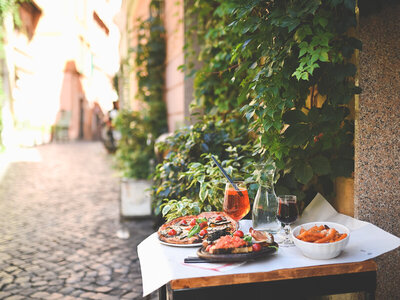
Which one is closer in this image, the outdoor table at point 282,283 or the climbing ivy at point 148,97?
the outdoor table at point 282,283

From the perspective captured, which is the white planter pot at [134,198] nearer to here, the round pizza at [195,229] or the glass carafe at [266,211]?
the round pizza at [195,229]

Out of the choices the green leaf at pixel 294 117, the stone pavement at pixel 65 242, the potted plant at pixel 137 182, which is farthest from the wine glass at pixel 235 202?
the potted plant at pixel 137 182

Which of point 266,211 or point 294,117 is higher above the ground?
point 294,117

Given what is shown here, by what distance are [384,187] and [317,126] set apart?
460 millimetres

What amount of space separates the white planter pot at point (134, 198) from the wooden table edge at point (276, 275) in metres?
3.67

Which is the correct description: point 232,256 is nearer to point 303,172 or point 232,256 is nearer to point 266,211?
point 266,211

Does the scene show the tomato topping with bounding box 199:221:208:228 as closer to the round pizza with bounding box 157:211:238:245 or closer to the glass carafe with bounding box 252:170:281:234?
the round pizza with bounding box 157:211:238:245

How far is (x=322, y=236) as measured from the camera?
4.96 ft

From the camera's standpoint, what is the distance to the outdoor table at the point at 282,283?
133 cm

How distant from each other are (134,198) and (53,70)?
1695 centimetres

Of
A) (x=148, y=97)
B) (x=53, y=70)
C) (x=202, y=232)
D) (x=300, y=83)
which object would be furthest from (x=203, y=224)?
(x=53, y=70)

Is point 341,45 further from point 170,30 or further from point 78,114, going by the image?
point 78,114

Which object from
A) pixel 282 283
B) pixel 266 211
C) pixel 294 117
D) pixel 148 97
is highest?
pixel 148 97

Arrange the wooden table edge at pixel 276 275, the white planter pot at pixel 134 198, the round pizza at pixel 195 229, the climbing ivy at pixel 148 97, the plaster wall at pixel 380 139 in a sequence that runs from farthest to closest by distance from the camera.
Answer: the climbing ivy at pixel 148 97
the white planter pot at pixel 134 198
the plaster wall at pixel 380 139
the round pizza at pixel 195 229
the wooden table edge at pixel 276 275
